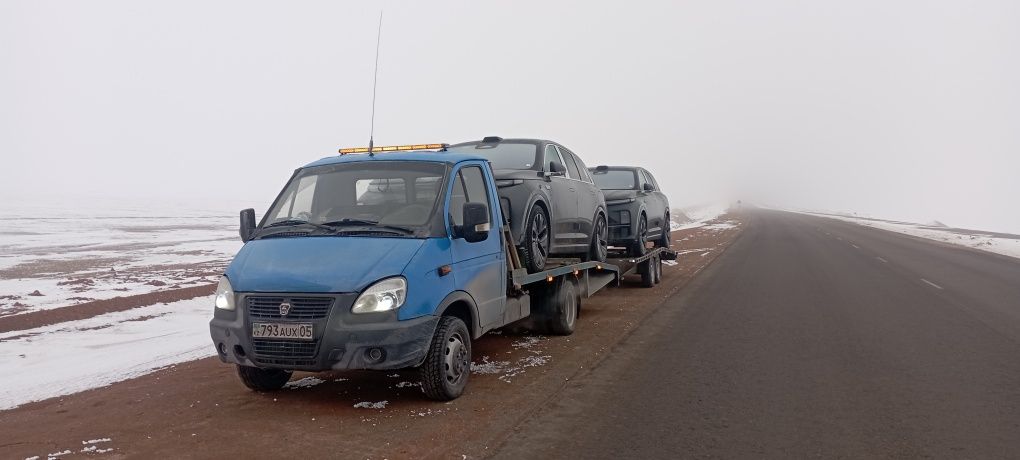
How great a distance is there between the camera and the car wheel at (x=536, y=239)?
23.0 feet

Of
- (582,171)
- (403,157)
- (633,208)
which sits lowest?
(633,208)

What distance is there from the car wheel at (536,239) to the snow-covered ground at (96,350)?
4.00 m

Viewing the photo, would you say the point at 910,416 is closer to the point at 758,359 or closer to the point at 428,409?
the point at 758,359

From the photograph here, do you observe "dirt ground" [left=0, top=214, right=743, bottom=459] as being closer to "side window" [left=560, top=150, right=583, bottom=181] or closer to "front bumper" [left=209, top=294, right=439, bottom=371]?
"front bumper" [left=209, top=294, right=439, bottom=371]

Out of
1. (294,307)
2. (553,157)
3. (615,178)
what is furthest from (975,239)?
(294,307)

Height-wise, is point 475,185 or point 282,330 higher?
point 475,185

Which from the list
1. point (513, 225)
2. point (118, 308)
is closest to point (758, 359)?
point (513, 225)

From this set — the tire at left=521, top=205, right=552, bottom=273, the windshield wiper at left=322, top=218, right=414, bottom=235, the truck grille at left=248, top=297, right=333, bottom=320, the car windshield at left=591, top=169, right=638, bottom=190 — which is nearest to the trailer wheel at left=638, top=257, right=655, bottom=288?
the car windshield at left=591, top=169, right=638, bottom=190

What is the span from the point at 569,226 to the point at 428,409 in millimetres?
3950

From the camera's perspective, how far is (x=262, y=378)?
222 inches

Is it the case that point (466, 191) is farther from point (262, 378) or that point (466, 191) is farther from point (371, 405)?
point (262, 378)

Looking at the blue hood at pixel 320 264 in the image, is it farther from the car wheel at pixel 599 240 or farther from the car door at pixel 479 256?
the car wheel at pixel 599 240

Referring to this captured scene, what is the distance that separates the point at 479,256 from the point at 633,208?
6.78 meters

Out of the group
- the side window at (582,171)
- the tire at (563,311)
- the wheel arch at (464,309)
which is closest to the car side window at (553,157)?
the side window at (582,171)
